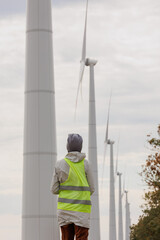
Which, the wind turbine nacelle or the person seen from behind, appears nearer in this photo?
the person seen from behind

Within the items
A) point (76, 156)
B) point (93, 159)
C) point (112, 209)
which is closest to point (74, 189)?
point (76, 156)

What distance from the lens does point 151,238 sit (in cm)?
6094

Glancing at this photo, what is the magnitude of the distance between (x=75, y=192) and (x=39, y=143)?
4.40 meters

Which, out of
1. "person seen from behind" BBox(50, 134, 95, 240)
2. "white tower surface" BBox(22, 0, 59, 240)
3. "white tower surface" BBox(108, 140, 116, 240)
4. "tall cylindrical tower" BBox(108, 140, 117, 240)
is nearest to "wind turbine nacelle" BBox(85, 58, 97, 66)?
"tall cylindrical tower" BBox(108, 140, 117, 240)

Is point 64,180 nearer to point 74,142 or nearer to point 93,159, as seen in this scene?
point 74,142

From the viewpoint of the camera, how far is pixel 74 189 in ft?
39.6

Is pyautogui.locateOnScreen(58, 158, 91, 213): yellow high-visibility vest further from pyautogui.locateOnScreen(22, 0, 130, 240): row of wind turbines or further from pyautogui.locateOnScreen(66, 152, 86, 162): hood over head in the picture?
pyautogui.locateOnScreen(22, 0, 130, 240): row of wind turbines

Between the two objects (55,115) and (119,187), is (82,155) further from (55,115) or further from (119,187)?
(119,187)

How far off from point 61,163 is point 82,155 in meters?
0.41

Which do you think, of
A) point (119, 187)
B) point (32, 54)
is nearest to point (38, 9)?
point (32, 54)

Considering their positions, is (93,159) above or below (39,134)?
above

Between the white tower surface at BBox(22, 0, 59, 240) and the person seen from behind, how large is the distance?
402 centimetres

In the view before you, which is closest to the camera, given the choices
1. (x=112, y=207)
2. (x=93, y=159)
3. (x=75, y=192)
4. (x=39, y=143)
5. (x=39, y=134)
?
(x=75, y=192)

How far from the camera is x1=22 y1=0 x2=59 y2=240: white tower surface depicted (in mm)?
16188
